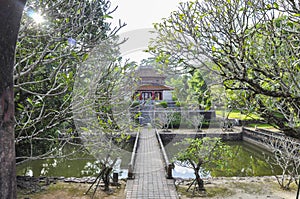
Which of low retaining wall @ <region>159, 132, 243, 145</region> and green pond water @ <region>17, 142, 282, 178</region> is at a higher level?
low retaining wall @ <region>159, 132, 243, 145</region>

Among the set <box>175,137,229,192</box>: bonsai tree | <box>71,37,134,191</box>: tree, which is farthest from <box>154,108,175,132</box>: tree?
<box>71,37,134,191</box>: tree

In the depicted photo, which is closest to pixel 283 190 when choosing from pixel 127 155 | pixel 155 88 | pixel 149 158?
pixel 149 158

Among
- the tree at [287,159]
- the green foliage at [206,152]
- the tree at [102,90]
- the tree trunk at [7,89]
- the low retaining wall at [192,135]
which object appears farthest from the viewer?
the low retaining wall at [192,135]

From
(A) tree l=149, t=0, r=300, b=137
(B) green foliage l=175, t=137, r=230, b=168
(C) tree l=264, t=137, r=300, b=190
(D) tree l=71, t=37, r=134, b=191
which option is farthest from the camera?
(C) tree l=264, t=137, r=300, b=190

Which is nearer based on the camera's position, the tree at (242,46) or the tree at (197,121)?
the tree at (242,46)

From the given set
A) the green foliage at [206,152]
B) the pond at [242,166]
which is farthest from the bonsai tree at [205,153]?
the pond at [242,166]

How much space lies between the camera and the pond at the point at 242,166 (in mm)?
7912

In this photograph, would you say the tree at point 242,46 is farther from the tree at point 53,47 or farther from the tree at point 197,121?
the tree at point 197,121

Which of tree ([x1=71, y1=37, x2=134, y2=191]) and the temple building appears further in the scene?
the temple building

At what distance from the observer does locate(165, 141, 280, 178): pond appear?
7.91m

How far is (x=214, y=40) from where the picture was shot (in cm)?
223

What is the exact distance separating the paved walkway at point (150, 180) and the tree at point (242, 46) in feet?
10.4

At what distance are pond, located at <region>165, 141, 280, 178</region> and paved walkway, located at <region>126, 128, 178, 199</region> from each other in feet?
3.25

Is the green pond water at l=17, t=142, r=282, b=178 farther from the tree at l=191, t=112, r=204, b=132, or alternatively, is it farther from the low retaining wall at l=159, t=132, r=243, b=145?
the tree at l=191, t=112, r=204, b=132
